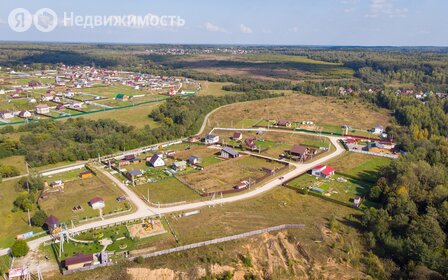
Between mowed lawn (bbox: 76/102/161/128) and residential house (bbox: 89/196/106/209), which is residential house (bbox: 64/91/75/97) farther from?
residential house (bbox: 89/196/106/209)

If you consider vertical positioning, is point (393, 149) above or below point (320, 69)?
below

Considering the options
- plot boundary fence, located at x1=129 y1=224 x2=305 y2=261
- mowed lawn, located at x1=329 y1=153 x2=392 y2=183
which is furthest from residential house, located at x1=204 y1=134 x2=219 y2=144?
plot boundary fence, located at x1=129 y1=224 x2=305 y2=261

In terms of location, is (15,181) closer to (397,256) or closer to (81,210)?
(81,210)

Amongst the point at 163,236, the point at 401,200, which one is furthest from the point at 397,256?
the point at 163,236

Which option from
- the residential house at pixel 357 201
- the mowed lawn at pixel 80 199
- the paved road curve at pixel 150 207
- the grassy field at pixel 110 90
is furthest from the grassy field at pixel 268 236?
the grassy field at pixel 110 90

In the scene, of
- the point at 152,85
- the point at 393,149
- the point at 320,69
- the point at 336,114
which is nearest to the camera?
the point at 393,149

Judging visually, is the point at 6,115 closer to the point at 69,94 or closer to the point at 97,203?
the point at 69,94

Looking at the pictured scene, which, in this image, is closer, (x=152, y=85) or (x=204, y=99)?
(x=204, y=99)
